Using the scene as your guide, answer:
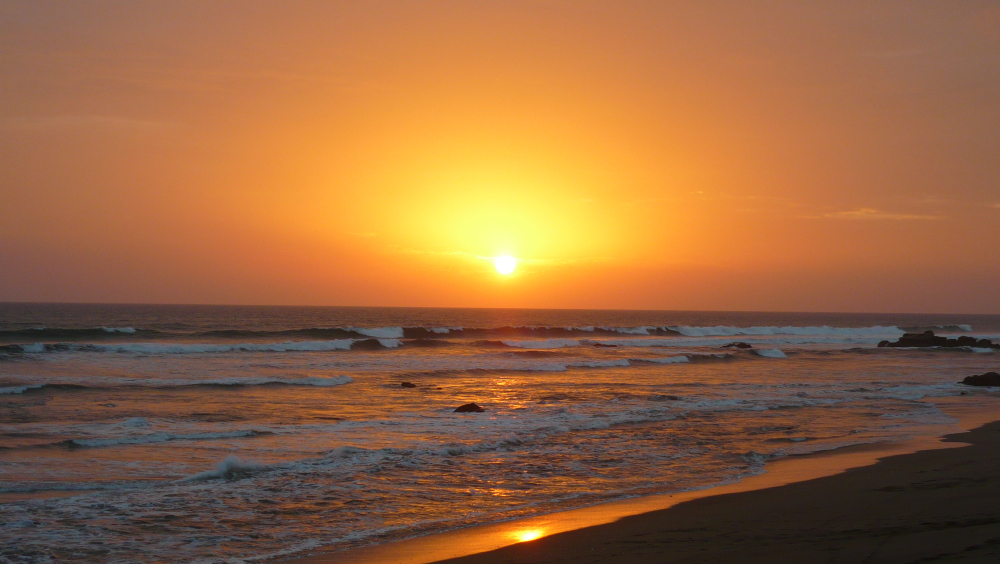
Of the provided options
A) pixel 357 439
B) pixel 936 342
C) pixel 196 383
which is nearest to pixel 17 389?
pixel 196 383

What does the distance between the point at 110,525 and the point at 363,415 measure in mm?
9032

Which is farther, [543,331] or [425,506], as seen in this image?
[543,331]

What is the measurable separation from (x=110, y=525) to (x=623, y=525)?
18.6 ft

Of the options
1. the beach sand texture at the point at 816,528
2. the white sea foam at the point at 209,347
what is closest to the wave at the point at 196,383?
the white sea foam at the point at 209,347

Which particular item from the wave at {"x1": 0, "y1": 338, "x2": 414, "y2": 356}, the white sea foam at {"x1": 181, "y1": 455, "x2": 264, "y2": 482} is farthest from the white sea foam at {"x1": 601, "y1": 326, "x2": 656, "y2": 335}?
the white sea foam at {"x1": 181, "y1": 455, "x2": 264, "y2": 482}

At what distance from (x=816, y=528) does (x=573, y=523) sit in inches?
98.6

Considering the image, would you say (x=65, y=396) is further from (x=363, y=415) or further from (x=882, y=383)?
(x=882, y=383)

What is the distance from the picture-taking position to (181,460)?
10969 millimetres

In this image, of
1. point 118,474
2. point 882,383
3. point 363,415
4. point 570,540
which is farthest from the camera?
point 882,383

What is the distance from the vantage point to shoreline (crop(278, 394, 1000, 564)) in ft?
21.3

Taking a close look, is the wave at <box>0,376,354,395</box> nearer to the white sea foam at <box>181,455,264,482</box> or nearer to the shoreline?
the white sea foam at <box>181,455,264,482</box>

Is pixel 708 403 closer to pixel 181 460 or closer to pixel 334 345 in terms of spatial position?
pixel 181 460

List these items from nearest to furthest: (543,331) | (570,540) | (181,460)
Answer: (570,540)
(181,460)
(543,331)

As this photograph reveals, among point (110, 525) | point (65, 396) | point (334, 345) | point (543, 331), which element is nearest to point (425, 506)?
point (110, 525)
